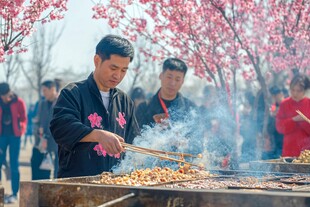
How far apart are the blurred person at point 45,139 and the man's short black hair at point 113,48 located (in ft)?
19.0

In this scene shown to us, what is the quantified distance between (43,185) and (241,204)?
1.30 meters

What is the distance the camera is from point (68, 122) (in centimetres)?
497

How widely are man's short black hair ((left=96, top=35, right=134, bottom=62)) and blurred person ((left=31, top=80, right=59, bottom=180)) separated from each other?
5786 millimetres

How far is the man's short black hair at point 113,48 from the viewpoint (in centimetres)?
538

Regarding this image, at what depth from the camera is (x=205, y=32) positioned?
10562 millimetres

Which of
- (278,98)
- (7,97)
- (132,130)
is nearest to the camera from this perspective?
(132,130)

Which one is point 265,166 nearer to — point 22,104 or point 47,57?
point 22,104

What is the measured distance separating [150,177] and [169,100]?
3.58m

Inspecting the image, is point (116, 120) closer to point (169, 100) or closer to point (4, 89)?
point (169, 100)

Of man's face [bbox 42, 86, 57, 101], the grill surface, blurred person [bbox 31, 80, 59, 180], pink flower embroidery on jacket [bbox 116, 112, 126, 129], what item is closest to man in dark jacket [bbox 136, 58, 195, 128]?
pink flower embroidery on jacket [bbox 116, 112, 126, 129]

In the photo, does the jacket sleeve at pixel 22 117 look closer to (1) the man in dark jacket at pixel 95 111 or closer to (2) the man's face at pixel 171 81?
(2) the man's face at pixel 171 81

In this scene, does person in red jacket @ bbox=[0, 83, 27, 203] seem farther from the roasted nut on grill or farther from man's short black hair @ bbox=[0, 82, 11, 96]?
the roasted nut on grill

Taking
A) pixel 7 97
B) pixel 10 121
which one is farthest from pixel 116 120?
pixel 7 97

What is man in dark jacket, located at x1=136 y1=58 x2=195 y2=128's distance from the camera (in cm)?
815
